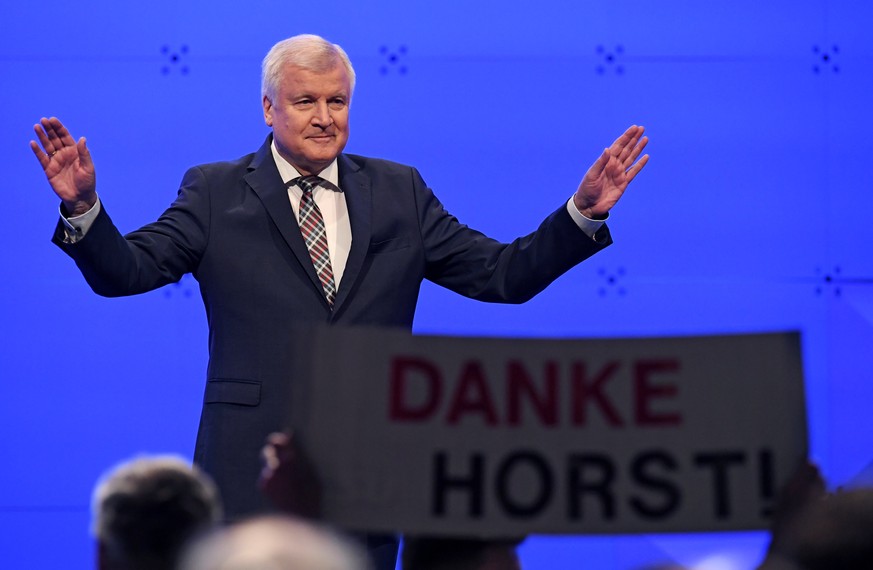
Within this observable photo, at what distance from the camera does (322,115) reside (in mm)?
2582

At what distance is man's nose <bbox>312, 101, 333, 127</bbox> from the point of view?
102 inches

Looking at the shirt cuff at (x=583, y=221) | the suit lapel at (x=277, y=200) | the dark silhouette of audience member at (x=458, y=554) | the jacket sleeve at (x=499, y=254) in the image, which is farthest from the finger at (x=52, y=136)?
the dark silhouette of audience member at (x=458, y=554)

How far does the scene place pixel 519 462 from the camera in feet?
4.95

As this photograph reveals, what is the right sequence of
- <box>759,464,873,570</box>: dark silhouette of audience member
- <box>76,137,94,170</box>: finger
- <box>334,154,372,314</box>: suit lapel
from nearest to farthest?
<box>759,464,873,570</box>: dark silhouette of audience member < <box>76,137,94,170</box>: finger < <box>334,154,372,314</box>: suit lapel

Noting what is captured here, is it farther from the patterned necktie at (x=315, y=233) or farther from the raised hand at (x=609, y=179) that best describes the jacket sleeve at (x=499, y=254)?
the patterned necktie at (x=315, y=233)

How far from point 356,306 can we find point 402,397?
972mm

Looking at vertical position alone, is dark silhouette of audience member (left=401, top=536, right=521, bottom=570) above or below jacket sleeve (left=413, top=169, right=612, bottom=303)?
below

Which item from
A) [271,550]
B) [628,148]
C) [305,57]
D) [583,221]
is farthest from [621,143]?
[271,550]

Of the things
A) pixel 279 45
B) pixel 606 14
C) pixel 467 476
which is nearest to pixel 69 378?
pixel 279 45

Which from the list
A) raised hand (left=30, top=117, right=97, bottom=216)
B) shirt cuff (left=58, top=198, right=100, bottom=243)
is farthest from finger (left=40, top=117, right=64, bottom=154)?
shirt cuff (left=58, top=198, right=100, bottom=243)

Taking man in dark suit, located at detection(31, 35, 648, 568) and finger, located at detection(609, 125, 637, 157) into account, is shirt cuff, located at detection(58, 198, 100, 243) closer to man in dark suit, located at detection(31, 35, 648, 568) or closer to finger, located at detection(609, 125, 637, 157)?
man in dark suit, located at detection(31, 35, 648, 568)

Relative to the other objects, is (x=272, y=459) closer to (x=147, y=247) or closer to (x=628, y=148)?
(x=147, y=247)

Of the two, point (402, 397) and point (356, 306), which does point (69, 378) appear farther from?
point (402, 397)

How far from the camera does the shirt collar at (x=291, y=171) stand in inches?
103
